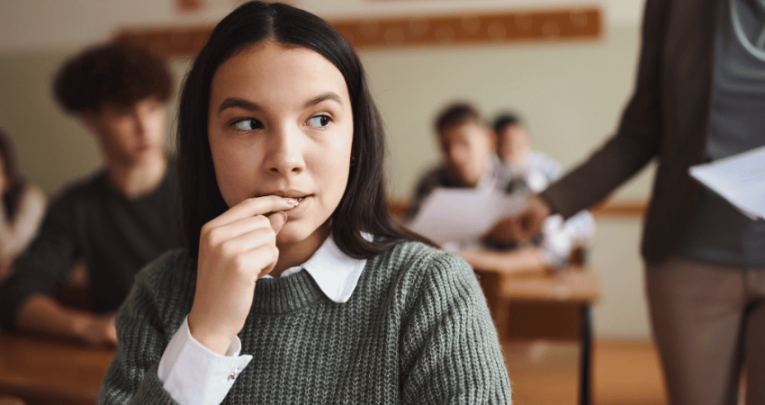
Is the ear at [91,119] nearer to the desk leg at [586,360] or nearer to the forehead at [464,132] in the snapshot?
the desk leg at [586,360]

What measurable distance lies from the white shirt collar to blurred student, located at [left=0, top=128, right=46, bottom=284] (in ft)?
12.5

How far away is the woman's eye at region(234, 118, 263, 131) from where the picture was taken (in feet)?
2.50

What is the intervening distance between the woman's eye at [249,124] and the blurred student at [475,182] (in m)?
1.80

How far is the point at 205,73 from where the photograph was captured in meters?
0.82

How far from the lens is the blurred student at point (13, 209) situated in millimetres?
3938

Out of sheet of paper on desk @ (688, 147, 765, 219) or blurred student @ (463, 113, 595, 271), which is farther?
blurred student @ (463, 113, 595, 271)

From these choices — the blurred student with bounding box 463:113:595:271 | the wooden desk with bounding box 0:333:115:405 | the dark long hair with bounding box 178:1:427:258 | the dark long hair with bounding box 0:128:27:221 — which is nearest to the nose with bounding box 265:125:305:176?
the dark long hair with bounding box 178:1:427:258

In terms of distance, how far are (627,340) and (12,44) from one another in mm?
5740

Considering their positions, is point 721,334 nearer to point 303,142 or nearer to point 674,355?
point 674,355

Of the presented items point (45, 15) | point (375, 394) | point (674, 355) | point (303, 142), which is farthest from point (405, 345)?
point (45, 15)

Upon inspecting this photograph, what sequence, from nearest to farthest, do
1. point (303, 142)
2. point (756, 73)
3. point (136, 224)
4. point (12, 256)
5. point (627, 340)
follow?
point (303, 142) < point (756, 73) < point (136, 224) < point (12, 256) < point (627, 340)

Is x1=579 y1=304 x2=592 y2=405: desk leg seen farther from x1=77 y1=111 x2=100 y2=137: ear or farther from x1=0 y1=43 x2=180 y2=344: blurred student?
x1=77 y1=111 x2=100 y2=137: ear

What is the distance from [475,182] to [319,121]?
2.34 meters

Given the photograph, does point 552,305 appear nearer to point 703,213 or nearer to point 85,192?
point 703,213
